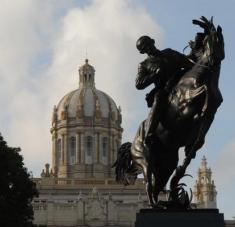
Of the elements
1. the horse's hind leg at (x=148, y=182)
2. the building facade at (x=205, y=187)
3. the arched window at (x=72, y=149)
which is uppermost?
the arched window at (x=72, y=149)

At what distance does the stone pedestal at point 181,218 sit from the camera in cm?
805

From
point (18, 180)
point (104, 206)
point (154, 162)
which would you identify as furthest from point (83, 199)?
point (154, 162)

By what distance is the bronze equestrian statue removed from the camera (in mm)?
8461

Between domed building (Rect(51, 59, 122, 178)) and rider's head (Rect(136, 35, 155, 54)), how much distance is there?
79017 mm

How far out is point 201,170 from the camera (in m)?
98.2

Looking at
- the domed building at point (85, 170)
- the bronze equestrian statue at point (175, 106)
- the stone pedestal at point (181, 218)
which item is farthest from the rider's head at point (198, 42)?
the domed building at point (85, 170)

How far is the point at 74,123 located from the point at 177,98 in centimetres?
8362

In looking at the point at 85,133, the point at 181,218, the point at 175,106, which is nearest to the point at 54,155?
the point at 85,133

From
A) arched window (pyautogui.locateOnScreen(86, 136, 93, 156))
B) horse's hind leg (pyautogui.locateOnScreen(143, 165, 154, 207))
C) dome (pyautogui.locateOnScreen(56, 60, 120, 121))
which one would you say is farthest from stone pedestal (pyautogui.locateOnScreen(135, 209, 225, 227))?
dome (pyautogui.locateOnScreen(56, 60, 120, 121))

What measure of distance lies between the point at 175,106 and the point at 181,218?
1.26m

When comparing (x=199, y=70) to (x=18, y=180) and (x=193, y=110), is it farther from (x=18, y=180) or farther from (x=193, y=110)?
(x=18, y=180)

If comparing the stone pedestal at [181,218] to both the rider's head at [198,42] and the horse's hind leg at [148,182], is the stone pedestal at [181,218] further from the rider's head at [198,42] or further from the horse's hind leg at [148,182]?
the rider's head at [198,42]

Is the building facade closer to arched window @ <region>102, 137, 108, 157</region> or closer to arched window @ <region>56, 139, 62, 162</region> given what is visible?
arched window @ <region>102, 137, 108, 157</region>

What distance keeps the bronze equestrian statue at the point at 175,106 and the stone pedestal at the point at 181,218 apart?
0.70 ft
